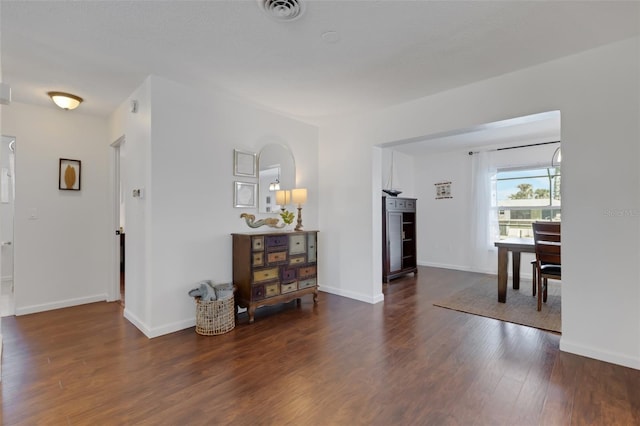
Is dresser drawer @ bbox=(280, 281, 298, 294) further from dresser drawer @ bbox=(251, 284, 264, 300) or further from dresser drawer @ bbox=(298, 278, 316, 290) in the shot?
dresser drawer @ bbox=(251, 284, 264, 300)

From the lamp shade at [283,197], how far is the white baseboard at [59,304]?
2.56 metres

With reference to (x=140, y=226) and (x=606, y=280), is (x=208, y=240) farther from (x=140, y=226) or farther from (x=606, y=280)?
(x=606, y=280)

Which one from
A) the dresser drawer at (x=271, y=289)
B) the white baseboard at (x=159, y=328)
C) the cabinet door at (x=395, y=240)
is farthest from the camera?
the cabinet door at (x=395, y=240)

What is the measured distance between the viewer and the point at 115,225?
12.9 feet

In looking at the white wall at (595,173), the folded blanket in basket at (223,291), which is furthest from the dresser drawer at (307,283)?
the white wall at (595,173)

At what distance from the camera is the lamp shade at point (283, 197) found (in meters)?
3.69

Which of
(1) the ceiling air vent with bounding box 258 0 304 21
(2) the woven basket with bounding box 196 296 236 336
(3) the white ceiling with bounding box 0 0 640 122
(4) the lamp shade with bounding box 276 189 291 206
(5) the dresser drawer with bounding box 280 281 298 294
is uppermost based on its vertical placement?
(3) the white ceiling with bounding box 0 0 640 122

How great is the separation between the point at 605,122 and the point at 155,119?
3.67 meters

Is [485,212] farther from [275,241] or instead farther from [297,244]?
[275,241]

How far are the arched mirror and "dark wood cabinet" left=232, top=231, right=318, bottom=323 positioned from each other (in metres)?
0.55

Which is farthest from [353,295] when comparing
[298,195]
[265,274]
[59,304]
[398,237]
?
[59,304]

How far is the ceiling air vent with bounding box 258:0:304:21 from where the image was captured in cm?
177

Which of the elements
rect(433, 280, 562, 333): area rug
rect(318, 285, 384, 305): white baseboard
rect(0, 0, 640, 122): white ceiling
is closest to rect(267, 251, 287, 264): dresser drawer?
rect(318, 285, 384, 305): white baseboard

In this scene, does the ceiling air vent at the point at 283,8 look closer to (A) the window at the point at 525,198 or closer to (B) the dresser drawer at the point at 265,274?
(B) the dresser drawer at the point at 265,274
